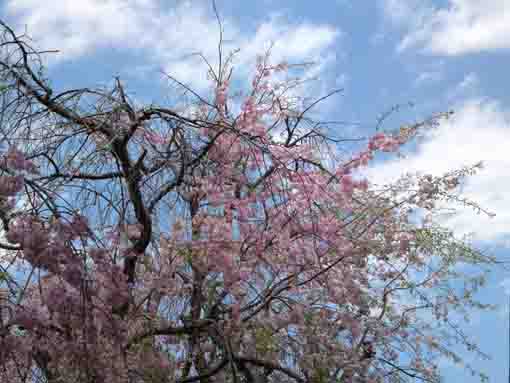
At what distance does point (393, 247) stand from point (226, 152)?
1.49 meters

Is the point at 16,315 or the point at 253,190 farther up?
the point at 253,190

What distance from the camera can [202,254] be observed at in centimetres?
433

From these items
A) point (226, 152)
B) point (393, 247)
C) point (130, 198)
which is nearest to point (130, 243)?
point (130, 198)

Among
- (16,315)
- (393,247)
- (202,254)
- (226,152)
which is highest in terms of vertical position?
(226,152)

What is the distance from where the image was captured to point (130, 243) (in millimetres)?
4484

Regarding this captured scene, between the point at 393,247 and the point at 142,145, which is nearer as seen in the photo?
the point at 142,145

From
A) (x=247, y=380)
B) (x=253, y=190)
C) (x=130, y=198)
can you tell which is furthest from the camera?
(x=247, y=380)

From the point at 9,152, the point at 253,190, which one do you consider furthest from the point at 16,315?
the point at 253,190

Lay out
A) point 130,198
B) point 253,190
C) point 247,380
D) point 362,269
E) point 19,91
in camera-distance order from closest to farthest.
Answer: point 19,91 → point 130,198 → point 253,190 → point 247,380 → point 362,269

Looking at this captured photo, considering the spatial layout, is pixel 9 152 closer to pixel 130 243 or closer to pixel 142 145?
pixel 142 145

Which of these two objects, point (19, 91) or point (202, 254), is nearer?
point (19, 91)

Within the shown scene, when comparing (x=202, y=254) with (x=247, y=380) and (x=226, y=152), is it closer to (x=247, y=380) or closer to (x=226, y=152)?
(x=226, y=152)

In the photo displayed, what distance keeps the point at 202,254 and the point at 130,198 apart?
0.61 metres

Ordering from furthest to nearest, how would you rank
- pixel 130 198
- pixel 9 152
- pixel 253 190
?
pixel 253 190 → pixel 130 198 → pixel 9 152
